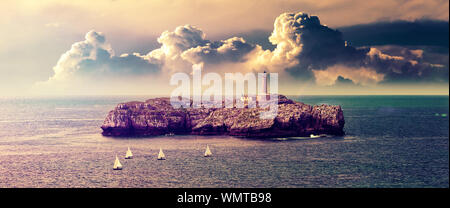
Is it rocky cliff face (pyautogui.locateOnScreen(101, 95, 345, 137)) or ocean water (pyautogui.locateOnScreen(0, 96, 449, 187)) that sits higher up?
rocky cliff face (pyautogui.locateOnScreen(101, 95, 345, 137))

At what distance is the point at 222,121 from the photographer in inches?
5044

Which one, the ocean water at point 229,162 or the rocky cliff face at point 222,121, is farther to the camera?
the rocky cliff face at point 222,121

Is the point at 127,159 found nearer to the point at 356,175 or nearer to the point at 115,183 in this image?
the point at 115,183

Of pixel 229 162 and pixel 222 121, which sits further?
pixel 222 121

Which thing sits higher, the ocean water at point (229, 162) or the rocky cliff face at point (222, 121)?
the rocky cliff face at point (222, 121)

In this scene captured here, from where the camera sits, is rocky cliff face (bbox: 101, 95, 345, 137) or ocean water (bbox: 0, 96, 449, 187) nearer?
ocean water (bbox: 0, 96, 449, 187)

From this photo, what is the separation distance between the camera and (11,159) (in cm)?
8700

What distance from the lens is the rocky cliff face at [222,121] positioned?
120m

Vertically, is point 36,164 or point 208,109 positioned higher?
point 208,109

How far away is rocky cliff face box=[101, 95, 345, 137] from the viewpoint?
395 feet

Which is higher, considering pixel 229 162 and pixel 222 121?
pixel 222 121
